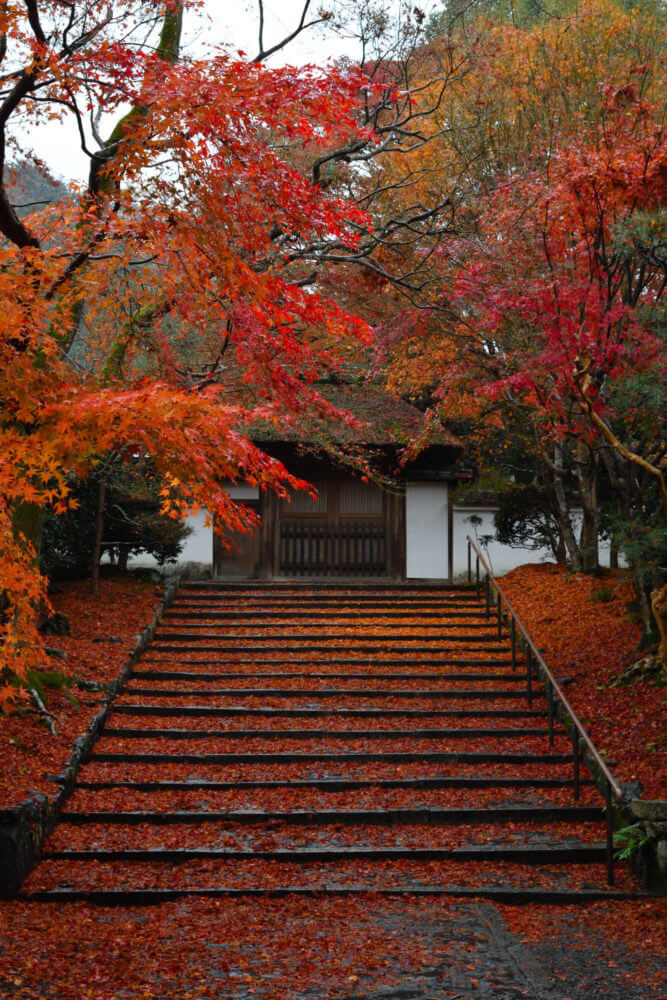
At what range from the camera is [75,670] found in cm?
1202

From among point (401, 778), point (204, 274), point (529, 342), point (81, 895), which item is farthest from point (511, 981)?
point (529, 342)

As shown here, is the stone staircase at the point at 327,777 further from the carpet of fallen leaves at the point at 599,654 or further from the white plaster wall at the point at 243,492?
the white plaster wall at the point at 243,492

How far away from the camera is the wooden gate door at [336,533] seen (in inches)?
785

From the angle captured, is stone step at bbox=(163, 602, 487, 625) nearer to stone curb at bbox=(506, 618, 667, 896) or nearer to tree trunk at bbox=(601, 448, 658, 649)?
tree trunk at bbox=(601, 448, 658, 649)

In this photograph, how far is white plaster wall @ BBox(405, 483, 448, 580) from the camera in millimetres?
19844

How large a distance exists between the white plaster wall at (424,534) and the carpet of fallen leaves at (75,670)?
5.69 m

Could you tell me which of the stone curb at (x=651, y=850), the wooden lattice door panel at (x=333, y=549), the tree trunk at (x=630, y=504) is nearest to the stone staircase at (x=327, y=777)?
the stone curb at (x=651, y=850)

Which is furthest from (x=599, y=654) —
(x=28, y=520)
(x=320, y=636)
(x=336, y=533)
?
(x=336, y=533)

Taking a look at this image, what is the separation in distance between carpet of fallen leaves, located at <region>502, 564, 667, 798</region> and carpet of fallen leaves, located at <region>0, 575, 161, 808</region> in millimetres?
5778

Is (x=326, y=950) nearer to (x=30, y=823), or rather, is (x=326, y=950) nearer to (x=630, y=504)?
(x=30, y=823)

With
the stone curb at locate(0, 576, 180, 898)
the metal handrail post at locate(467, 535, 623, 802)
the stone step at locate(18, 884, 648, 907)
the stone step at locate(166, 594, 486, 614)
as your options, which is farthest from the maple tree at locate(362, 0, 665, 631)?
the stone curb at locate(0, 576, 180, 898)

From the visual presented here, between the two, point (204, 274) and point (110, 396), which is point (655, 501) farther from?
point (110, 396)

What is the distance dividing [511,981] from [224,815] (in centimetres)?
382

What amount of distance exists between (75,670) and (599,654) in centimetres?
726
